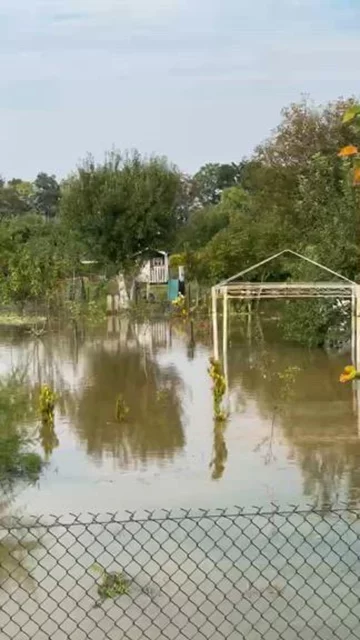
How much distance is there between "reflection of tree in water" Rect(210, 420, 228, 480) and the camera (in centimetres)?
915

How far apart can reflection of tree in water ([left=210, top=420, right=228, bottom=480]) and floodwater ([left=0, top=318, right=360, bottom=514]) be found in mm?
13

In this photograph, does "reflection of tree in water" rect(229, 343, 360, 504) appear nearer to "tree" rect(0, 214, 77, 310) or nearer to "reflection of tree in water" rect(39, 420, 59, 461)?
"reflection of tree in water" rect(39, 420, 59, 461)

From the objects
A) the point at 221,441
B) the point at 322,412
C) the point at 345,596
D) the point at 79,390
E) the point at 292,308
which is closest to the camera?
the point at 345,596

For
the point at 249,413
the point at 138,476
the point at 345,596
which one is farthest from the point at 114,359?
the point at 345,596

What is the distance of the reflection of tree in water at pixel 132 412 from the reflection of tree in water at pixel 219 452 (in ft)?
1.26

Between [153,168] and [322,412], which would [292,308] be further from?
[153,168]

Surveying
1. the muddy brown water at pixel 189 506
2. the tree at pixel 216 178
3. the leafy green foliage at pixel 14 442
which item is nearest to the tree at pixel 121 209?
the muddy brown water at pixel 189 506

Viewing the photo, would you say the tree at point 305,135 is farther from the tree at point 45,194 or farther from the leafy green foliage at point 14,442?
the tree at point 45,194

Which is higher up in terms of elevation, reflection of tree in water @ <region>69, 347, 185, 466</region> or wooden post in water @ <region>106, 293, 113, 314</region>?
wooden post in water @ <region>106, 293, 113, 314</region>

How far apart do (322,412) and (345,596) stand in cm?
625

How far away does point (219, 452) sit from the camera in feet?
32.6

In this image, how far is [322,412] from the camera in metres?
12.1

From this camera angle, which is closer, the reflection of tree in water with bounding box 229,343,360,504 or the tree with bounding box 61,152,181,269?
the reflection of tree in water with bounding box 229,343,360,504

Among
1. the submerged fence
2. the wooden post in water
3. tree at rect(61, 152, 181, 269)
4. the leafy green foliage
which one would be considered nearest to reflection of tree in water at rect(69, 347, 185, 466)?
the leafy green foliage
